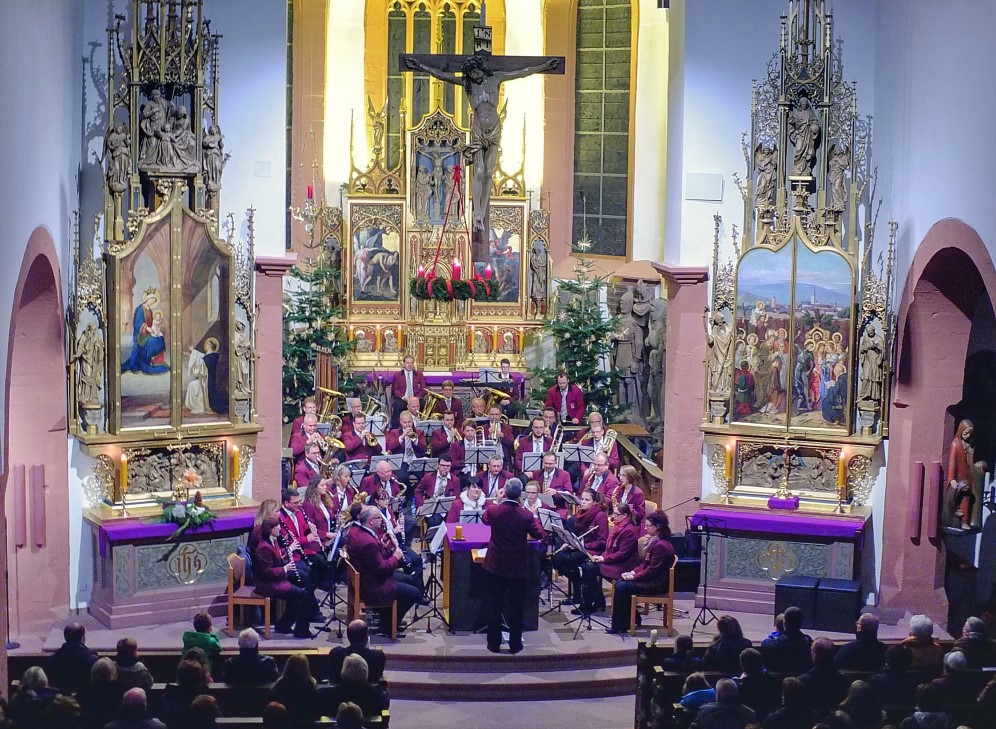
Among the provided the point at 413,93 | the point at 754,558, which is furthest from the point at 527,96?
the point at 754,558

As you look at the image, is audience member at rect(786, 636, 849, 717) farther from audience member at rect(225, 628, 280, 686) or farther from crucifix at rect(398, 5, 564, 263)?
crucifix at rect(398, 5, 564, 263)

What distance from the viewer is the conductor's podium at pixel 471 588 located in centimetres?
1393

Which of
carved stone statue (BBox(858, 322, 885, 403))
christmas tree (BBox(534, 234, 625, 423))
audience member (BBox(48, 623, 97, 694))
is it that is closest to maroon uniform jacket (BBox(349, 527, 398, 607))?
audience member (BBox(48, 623, 97, 694))

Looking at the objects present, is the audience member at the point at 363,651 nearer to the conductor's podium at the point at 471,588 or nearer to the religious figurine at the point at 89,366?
the conductor's podium at the point at 471,588

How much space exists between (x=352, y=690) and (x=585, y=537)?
527 centimetres

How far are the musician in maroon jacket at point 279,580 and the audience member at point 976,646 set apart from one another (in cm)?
620

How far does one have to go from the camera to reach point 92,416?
1423 cm

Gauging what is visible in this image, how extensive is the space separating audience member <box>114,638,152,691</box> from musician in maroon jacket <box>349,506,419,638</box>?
3.68m

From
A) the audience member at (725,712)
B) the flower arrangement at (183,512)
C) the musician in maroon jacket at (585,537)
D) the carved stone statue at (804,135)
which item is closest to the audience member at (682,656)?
the audience member at (725,712)

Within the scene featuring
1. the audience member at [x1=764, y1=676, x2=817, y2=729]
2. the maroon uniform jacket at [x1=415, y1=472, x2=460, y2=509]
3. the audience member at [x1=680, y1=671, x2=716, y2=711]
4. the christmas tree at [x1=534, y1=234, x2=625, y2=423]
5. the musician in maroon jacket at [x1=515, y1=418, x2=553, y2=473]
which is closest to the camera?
the audience member at [x1=764, y1=676, x2=817, y2=729]

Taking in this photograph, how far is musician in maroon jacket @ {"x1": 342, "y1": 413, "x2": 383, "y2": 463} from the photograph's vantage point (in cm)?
1742

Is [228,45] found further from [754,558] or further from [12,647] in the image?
[754,558]

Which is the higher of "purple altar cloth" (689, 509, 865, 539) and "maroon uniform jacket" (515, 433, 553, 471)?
"maroon uniform jacket" (515, 433, 553, 471)

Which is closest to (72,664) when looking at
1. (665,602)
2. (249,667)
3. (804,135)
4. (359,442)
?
(249,667)
